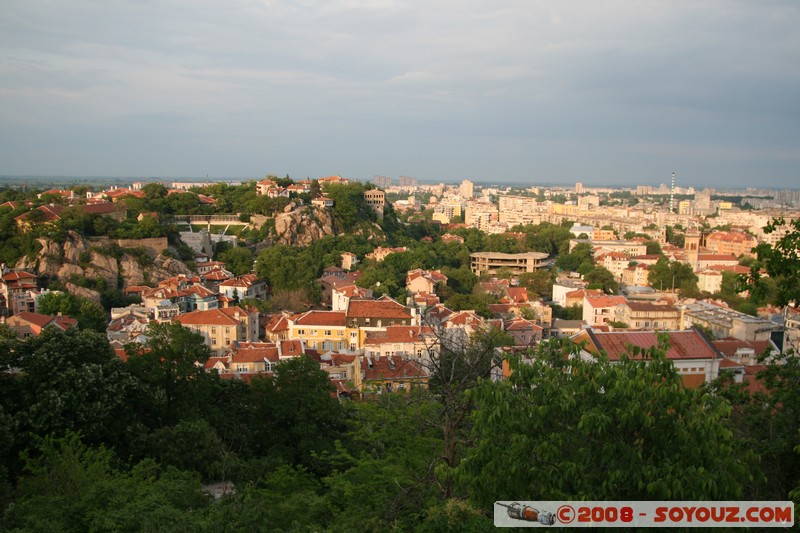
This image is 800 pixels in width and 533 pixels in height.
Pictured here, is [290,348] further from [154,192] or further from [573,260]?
[573,260]

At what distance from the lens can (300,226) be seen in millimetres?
32094

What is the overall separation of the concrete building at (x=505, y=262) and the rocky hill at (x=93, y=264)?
19218mm

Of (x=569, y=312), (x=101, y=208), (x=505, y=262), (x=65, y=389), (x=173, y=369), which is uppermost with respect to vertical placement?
(x=101, y=208)

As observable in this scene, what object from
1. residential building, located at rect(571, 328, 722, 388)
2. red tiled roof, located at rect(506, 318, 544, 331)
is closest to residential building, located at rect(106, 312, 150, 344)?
red tiled roof, located at rect(506, 318, 544, 331)

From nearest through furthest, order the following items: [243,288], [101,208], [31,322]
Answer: [31,322] < [243,288] < [101,208]

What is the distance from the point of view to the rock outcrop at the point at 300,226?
3150 cm

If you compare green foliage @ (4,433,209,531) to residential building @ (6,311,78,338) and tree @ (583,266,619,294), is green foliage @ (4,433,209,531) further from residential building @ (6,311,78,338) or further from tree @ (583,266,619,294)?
tree @ (583,266,619,294)

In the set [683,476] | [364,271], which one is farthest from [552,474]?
[364,271]

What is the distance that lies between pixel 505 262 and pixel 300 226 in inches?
538

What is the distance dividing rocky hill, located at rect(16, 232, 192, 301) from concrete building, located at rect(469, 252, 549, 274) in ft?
63.1

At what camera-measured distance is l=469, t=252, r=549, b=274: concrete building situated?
1517 inches

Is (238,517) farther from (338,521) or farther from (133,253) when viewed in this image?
(133,253)

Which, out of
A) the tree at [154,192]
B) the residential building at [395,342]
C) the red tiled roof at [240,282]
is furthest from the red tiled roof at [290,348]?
the tree at [154,192]

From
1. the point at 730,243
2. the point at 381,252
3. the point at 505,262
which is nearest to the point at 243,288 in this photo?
the point at 381,252
